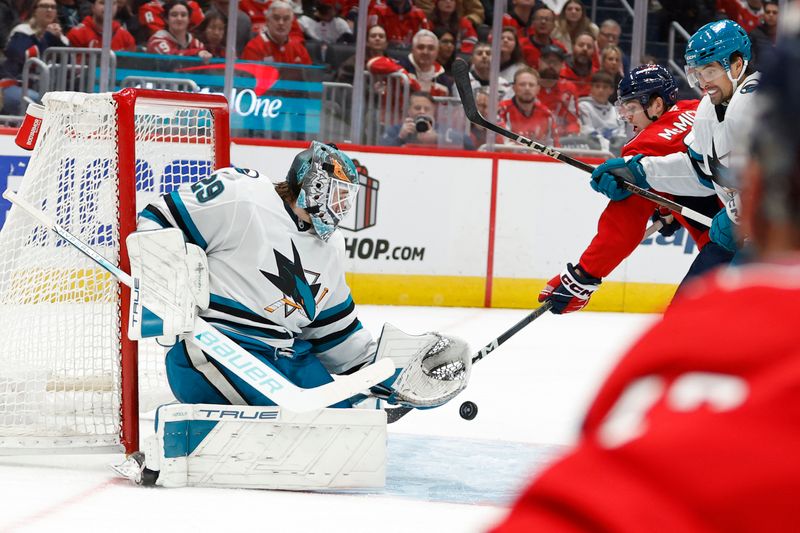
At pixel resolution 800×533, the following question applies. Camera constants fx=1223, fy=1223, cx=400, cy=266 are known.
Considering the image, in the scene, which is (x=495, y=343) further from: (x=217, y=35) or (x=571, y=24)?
(x=571, y=24)

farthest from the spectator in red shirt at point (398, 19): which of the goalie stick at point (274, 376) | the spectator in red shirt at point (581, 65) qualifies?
the goalie stick at point (274, 376)

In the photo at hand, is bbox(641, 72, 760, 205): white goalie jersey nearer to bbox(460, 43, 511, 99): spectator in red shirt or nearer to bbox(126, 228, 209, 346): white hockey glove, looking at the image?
bbox(126, 228, 209, 346): white hockey glove

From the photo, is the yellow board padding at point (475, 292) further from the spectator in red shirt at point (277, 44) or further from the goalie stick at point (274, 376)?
the goalie stick at point (274, 376)

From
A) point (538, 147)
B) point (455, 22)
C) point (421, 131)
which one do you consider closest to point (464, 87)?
point (538, 147)

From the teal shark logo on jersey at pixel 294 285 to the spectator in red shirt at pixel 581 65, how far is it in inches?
177

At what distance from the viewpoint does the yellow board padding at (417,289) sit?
6828 millimetres

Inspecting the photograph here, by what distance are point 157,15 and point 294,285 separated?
4.30m

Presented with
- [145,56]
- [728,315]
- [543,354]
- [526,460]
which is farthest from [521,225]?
[728,315]

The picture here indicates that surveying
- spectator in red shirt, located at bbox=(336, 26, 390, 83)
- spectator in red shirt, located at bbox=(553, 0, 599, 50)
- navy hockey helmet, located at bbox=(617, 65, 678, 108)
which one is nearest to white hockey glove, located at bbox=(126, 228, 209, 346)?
navy hockey helmet, located at bbox=(617, 65, 678, 108)

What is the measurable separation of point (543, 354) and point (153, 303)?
3.02m

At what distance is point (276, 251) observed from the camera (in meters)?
2.88

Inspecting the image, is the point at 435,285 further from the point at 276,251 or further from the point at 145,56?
the point at 276,251

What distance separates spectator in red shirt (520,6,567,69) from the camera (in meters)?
7.14

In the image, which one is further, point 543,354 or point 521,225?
point 521,225
